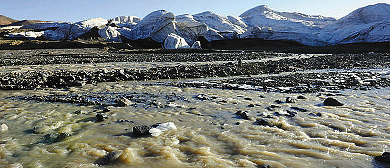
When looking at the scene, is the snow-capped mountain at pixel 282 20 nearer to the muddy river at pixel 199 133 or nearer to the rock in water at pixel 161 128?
the muddy river at pixel 199 133

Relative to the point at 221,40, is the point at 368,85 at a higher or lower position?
lower

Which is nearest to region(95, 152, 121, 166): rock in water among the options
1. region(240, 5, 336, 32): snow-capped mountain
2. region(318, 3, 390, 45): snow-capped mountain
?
region(318, 3, 390, 45): snow-capped mountain

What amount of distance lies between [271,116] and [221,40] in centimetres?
4667

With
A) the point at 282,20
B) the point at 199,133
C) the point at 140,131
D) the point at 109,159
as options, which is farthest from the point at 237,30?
the point at 109,159

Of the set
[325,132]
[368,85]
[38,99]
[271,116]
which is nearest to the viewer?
[325,132]

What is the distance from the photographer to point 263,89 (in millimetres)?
7723

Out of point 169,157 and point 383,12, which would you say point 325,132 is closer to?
point 169,157

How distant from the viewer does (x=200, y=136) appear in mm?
3631

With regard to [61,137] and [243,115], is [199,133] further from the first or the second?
[61,137]

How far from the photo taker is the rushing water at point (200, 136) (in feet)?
9.37

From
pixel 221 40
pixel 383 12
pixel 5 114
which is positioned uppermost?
pixel 383 12

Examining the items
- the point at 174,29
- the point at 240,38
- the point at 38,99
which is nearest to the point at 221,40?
the point at 240,38

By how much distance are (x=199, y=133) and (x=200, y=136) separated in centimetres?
13

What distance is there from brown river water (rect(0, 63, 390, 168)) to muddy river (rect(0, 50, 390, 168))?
0.01 meters
